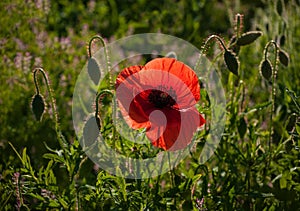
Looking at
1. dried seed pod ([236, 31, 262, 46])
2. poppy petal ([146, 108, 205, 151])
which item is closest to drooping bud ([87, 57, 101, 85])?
poppy petal ([146, 108, 205, 151])

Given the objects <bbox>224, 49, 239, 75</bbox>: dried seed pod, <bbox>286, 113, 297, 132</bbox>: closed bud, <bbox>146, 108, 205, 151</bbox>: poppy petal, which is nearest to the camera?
<bbox>146, 108, 205, 151</bbox>: poppy petal

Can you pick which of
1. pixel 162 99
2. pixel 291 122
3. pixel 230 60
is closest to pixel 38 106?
pixel 162 99

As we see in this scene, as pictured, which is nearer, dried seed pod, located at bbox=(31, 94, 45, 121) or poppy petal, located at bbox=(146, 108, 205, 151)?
poppy petal, located at bbox=(146, 108, 205, 151)

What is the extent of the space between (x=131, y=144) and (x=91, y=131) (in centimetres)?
18

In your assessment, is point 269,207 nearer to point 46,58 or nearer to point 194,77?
point 194,77

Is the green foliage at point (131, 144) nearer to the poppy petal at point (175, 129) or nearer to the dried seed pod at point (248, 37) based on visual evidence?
the dried seed pod at point (248, 37)

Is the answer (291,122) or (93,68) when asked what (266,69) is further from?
(93,68)

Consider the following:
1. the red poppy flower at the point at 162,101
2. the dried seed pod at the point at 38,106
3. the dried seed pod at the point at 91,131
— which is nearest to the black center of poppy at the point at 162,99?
the red poppy flower at the point at 162,101

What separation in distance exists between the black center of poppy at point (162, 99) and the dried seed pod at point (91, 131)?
14cm

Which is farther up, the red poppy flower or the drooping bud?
the drooping bud

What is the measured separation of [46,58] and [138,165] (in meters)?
1.01

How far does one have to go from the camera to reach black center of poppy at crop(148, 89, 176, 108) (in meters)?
1.52

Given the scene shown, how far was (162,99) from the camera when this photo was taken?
1525mm

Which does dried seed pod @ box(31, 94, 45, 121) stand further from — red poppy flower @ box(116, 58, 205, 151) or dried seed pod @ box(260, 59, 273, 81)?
dried seed pod @ box(260, 59, 273, 81)
